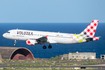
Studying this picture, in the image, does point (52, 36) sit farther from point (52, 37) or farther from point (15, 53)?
point (15, 53)

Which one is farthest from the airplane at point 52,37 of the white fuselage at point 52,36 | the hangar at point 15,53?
the hangar at point 15,53

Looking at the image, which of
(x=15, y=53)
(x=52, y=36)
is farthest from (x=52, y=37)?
(x=15, y=53)

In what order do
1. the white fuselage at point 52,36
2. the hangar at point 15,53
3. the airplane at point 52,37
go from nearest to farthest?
the airplane at point 52,37
the white fuselage at point 52,36
the hangar at point 15,53

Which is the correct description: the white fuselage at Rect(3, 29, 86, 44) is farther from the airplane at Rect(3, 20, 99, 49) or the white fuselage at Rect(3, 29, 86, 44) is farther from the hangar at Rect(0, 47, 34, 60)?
the hangar at Rect(0, 47, 34, 60)

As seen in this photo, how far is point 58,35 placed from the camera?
278ft

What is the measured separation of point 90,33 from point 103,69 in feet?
57.6

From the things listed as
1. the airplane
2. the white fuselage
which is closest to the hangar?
the airplane

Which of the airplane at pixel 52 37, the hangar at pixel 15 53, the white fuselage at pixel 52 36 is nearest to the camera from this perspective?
the airplane at pixel 52 37

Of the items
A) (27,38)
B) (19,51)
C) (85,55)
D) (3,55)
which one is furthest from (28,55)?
(27,38)

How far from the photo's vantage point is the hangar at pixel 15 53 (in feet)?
444

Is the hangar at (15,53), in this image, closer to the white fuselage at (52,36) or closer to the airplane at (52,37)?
the airplane at (52,37)

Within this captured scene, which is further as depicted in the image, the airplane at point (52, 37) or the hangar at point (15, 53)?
the hangar at point (15, 53)

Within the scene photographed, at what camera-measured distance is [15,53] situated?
466 feet

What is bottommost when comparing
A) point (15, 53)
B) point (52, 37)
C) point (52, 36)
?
point (52, 37)
